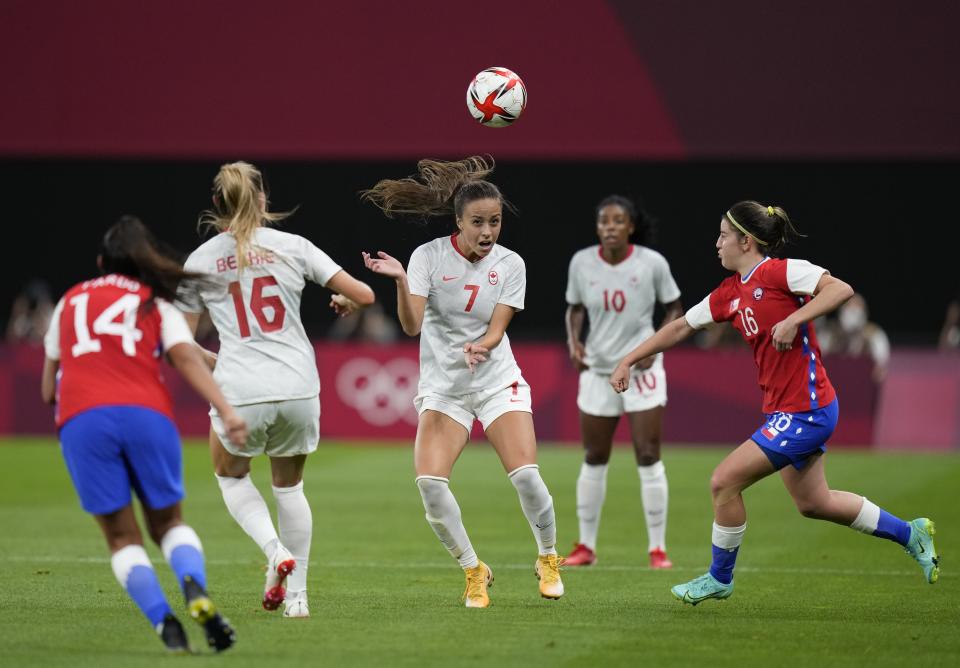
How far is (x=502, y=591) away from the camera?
9039 mm

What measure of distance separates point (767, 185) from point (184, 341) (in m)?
22.7

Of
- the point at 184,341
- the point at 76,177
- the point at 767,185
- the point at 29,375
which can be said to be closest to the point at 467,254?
the point at 184,341

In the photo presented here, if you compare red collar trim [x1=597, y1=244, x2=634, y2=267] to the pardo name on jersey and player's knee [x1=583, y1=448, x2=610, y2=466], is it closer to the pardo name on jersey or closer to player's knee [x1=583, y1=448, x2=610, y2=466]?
player's knee [x1=583, y1=448, x2=610, y2=466]

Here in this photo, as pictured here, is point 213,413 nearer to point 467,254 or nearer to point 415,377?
point 467,254

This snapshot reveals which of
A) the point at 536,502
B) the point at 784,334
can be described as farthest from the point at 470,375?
the point at 784,334

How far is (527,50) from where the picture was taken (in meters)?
21.2

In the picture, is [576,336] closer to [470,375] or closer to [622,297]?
[622,297]

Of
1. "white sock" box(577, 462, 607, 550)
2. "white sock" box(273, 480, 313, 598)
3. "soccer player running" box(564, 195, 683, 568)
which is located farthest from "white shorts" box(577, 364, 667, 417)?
"white sock" box(273, 480, 313, 598)

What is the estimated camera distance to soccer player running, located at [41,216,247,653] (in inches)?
250

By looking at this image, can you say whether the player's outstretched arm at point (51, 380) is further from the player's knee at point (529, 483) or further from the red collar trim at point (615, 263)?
the red collar trim at point (615, 263)

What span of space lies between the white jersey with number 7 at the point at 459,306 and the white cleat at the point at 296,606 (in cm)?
138

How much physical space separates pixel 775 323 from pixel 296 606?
2.88 meters

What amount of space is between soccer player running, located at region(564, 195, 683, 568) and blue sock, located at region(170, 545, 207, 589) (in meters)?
4.61

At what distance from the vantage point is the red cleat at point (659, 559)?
34.2ft
